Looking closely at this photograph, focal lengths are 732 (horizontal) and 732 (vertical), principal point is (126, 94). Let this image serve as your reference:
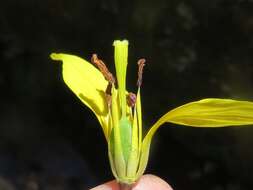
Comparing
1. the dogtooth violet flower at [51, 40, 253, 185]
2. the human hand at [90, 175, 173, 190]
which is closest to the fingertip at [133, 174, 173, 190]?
the human hand at [90, 175, 173, 190]

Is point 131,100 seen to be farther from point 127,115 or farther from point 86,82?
point 86,82

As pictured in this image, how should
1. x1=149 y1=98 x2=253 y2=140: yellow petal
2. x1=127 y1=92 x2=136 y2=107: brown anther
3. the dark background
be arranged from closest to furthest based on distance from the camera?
1. x1=149 y1=98 x2=253 y2=140: yellow petal
2. x1=127 y1=92 x2=136 y2=107: brown anther
3. the dark background

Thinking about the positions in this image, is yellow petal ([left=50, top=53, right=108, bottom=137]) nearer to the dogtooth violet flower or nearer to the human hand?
the dogtooth violet flower

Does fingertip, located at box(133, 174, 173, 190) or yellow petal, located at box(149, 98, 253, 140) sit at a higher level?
yellow petal, located at box(149, 98, 253, 140)

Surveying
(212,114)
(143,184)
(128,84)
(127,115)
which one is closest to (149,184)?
(143,184)

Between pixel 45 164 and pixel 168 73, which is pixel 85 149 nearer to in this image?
pixel 45 164

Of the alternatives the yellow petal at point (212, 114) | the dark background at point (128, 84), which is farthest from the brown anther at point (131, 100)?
the dark background at point (128, 84)
